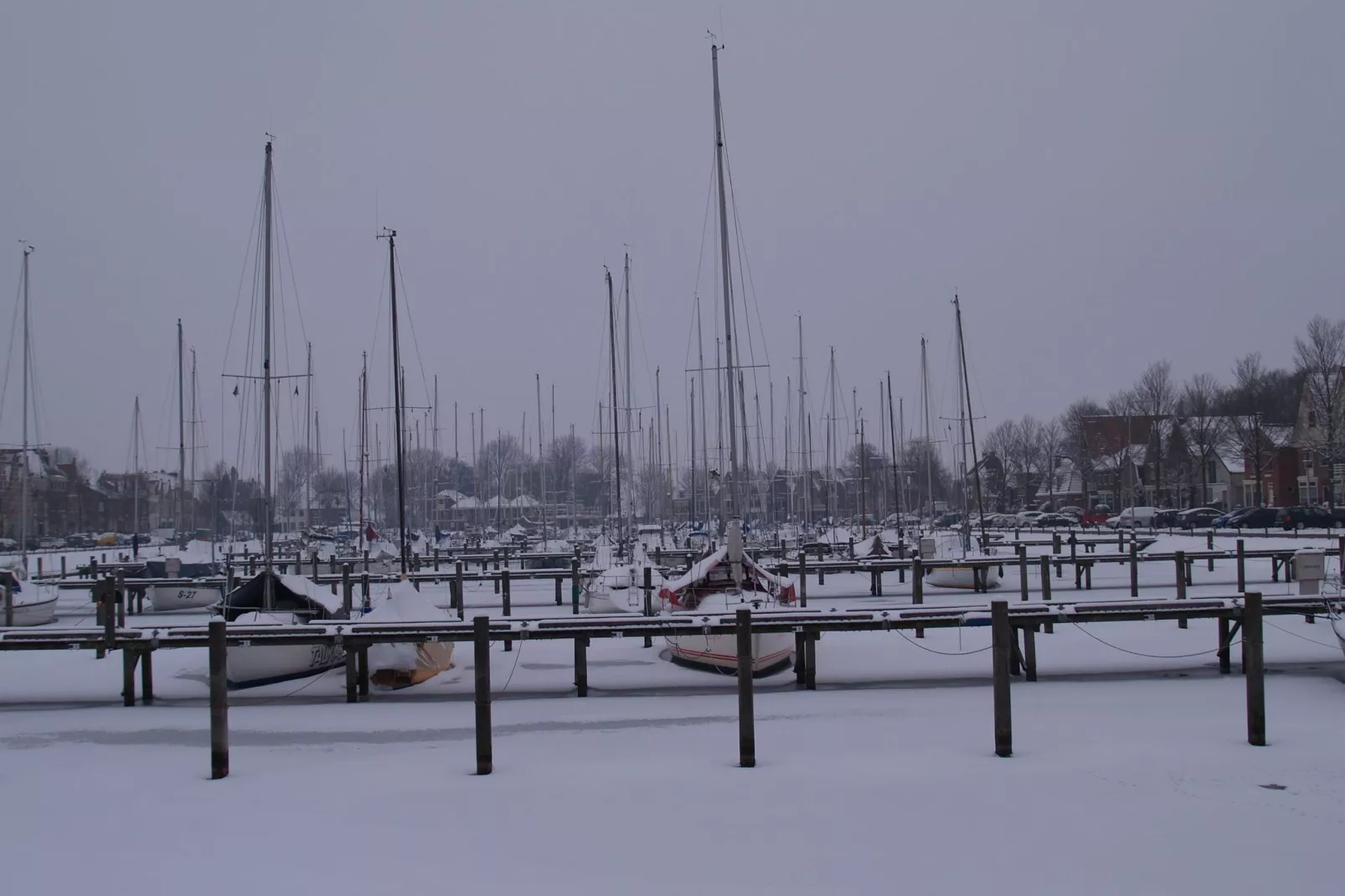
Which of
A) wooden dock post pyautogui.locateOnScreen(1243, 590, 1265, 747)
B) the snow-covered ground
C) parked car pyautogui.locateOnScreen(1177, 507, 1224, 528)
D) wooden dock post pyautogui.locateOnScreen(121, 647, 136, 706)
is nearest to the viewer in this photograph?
the snow-covered ground

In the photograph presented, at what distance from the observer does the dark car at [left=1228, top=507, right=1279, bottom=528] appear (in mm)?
55312

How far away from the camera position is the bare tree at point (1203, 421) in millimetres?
79500

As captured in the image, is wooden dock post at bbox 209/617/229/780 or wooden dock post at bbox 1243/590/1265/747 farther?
wooden dock post at bbox 1243/590/1265/747

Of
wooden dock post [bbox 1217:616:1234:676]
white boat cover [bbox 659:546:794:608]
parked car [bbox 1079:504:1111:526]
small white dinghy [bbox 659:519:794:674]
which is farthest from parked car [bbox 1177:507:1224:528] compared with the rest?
small white dinghy [bbox 659:519:794:674]

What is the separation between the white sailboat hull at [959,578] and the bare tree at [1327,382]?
127ft

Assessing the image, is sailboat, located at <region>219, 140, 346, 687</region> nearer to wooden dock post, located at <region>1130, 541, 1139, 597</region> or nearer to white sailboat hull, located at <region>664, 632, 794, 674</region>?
white sailboat hull, located at <region>664, 632, 794, 674</region>

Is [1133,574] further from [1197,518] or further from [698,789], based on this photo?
[1197,518]

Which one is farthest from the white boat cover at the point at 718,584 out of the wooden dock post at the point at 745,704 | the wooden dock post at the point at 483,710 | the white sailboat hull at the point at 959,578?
the white sailboat hull at the point at 959,578

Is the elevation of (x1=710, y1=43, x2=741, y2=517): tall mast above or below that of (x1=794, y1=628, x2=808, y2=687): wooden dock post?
above

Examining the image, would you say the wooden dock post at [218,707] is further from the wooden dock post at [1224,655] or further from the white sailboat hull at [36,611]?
the white sailboat hull at [36,611]

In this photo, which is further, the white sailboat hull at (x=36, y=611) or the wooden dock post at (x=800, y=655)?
the white sailboat hull at (x=36, y=611)

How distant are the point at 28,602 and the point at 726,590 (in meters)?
20.1

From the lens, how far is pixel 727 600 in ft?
57.9

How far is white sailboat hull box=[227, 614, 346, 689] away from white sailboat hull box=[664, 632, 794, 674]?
19.6ft
